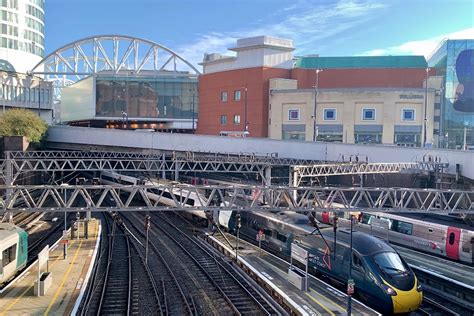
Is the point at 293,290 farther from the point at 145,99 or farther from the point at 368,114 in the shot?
the point at 145,99

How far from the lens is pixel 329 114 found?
56.4 metres

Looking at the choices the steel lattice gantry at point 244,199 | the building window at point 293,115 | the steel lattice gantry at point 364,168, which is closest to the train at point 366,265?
the steel lattice gantry at point 244,199

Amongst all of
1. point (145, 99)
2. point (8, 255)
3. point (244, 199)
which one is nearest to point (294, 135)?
point (145, 99)

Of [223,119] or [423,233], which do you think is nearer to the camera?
[423,233]

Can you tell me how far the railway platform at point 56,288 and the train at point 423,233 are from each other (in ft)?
43.0

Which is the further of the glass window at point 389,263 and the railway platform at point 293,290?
the glass window at point 389,263

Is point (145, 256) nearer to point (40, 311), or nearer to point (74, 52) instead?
point (40, 311)

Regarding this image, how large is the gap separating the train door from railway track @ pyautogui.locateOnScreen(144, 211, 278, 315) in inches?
475

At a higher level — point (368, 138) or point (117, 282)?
point (368, 138)

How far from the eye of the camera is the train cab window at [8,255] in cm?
1906

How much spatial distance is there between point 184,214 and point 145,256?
1103 centimetres

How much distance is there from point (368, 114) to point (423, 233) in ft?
102

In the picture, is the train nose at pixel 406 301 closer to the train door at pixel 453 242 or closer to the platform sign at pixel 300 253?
the platform sign at pixel 300 253

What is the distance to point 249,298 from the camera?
18.1 meters
